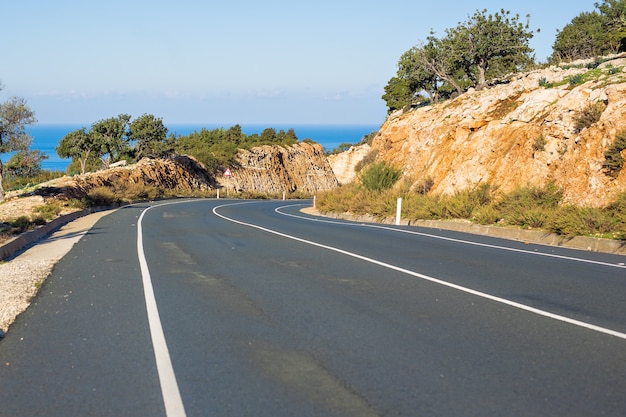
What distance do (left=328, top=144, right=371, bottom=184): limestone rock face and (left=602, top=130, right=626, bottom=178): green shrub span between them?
58806 mm

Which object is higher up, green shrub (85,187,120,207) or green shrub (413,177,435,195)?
green shrub (413,177,435,195)

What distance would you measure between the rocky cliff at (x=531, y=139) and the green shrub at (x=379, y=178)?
98 cm

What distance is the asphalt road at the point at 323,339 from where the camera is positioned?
5.22 m

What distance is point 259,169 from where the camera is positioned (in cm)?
8106

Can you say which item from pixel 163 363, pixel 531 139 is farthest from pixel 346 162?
pixel 163 363

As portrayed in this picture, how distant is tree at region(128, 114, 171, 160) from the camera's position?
66250 millimetres

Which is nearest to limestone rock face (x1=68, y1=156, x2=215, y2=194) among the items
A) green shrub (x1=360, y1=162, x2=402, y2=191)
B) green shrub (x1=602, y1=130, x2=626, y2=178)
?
green shrub (x1=360, y1=162, x2=402, y2=191)

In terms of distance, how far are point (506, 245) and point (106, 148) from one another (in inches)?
2208

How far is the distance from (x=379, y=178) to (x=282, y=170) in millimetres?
50264

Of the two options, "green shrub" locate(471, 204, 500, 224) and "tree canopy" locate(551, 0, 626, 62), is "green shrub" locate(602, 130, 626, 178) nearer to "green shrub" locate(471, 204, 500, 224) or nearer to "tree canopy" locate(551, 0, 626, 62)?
"green shrub" locate(471, 204, 500, 224)

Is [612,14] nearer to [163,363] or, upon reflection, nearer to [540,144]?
[540,144]

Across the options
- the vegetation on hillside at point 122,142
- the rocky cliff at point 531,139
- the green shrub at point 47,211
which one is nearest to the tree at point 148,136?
the vegetation on hillside at point 122,142

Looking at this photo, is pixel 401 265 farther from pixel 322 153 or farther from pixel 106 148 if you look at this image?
pixel 322 153

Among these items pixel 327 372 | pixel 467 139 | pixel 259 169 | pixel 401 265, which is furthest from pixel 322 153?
pixel 327 372
